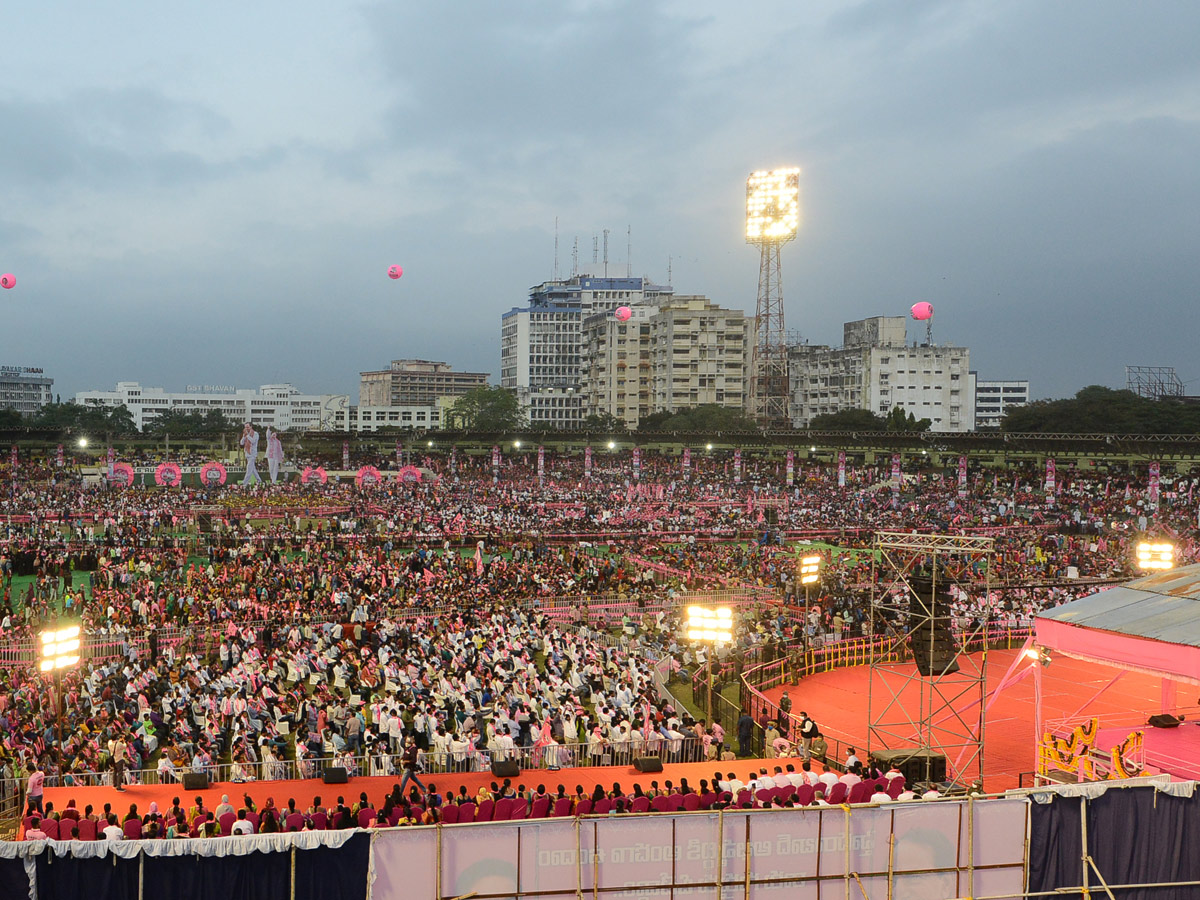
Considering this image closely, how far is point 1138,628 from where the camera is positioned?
12.5 meters

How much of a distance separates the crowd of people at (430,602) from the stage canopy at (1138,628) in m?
1.46

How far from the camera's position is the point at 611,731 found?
1584cm

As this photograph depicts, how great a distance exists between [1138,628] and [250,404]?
596 feet

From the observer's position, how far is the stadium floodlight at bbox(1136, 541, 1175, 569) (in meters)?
24.8

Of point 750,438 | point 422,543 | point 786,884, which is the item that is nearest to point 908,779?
point 786,884

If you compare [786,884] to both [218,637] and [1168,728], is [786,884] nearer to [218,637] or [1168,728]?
[1168,728]

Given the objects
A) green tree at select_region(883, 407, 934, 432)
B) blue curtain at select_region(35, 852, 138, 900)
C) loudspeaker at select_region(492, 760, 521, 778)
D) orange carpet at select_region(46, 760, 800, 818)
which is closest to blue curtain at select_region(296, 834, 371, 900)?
blue curtain at select_region(35, 852, 138, 900)

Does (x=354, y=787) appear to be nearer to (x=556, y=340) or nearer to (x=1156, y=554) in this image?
(x=1156, y=554)

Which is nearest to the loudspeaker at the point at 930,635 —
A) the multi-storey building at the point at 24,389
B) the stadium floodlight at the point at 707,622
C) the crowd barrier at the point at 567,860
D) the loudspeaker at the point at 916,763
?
the loudspeaker at the point at 916,763

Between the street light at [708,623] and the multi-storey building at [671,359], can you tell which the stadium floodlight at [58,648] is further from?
the multi-storey building at [671,359]

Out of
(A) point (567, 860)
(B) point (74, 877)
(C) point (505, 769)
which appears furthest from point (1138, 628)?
(B) point (74, 877)

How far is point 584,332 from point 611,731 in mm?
117379

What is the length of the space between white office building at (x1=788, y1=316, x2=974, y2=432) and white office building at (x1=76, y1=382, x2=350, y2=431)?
97.3m

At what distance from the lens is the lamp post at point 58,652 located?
49.6ft
